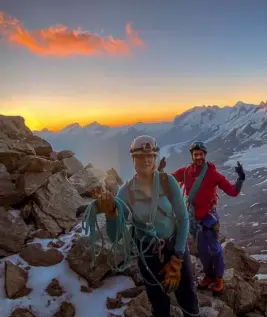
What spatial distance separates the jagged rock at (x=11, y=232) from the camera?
10.5 m

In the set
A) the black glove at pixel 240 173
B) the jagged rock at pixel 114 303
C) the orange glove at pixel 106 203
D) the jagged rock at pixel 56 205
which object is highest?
the orange glove at pixel 106 203

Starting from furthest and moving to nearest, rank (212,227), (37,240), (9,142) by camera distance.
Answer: (9,142) < (37,240) < (212,227)

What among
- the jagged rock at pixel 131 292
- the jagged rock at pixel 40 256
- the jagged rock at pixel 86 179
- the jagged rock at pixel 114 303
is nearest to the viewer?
the jagged rock at pixel 114 303

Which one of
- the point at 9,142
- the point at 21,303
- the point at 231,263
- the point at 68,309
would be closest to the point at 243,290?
the point at 231,263

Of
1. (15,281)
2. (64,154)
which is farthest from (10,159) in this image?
(15,281)

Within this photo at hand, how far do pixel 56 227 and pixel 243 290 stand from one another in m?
7.02

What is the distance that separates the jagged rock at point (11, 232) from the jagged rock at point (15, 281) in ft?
3.28

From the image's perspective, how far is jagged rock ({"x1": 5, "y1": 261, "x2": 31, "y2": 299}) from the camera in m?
8.91

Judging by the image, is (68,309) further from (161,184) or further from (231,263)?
(231,263)

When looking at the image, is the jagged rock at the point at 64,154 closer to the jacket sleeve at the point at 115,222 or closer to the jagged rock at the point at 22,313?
the jagged rock at the point at 22,313

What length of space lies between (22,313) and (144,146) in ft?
20.2

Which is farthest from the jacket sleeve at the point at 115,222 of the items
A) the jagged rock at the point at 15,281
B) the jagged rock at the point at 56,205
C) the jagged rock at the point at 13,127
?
the jagged rock at the point at 13,127

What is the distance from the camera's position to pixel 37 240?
439 inches

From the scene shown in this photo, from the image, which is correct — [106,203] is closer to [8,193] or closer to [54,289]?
[54,289]
